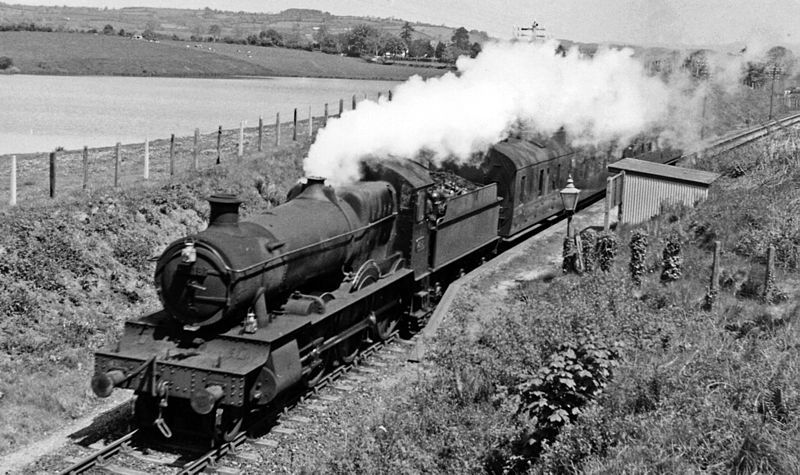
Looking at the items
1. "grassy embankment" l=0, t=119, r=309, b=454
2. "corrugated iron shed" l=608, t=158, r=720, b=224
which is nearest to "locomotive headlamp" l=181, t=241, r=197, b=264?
"grassy embankment" l=0, t=119, r=309, b=454

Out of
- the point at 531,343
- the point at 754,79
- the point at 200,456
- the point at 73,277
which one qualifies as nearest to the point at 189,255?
the point at 200,456

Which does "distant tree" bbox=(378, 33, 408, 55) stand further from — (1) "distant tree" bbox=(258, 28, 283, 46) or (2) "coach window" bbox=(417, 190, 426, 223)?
(2) "coach window" bbox=(417, 190, 426, 223)

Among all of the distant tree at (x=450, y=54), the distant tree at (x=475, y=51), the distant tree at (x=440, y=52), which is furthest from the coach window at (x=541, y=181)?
the distant tree at (x=440, y=52)

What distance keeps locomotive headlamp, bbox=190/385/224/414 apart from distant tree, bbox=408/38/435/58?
72125mm

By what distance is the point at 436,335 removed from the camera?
1497cm

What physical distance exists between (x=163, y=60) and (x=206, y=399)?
182 ft

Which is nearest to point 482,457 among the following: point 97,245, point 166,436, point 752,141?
point 166,436

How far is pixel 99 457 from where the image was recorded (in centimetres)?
1083

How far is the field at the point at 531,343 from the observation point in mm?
9938

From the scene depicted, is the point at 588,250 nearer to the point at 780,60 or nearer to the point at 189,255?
the point at 189,255

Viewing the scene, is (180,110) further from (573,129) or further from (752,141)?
(752,141)

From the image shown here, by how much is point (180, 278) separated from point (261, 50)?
6860 centimetres

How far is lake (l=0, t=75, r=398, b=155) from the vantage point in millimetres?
31016

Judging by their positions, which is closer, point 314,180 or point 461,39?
point 314,180
